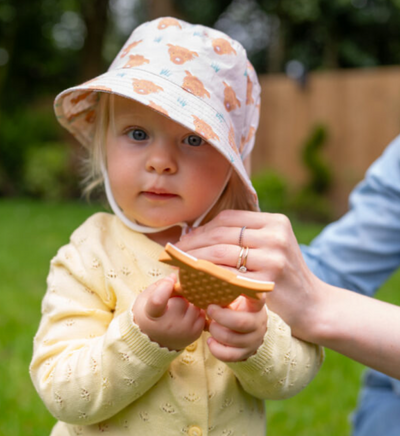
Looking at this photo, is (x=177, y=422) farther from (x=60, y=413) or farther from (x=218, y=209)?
(x=218, y=209)

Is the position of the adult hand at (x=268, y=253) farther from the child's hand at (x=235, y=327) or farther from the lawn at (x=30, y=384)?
the lawn at (x=30, y=384)

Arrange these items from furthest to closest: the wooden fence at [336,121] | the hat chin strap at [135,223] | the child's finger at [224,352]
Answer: the wooden fence at [336,121] < the hat chin strap at [135,223] < the child's finger at [224,352]

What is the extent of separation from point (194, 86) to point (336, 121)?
8499 millimetres

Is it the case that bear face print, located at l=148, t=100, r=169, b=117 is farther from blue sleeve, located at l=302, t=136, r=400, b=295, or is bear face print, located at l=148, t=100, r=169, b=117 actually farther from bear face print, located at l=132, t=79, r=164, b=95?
blue sleeve, located at l=302, t=136, r=400, b=295

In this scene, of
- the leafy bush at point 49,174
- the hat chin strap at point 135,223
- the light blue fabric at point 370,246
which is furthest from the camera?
the leafy bush at point 49,174

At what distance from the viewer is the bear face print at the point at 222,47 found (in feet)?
4.65

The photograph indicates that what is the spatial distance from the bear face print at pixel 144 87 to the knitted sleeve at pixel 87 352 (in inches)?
17.1

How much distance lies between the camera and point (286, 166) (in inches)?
402

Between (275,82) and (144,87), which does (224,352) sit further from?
(275,82)

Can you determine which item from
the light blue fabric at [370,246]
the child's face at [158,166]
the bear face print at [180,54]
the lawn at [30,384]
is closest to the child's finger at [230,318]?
the child's face at [158,166]

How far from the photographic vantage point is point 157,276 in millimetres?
1445

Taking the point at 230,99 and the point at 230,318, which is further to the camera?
the point at 230,99

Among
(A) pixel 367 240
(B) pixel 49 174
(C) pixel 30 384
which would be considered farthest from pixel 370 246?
(B) pixel 49 174

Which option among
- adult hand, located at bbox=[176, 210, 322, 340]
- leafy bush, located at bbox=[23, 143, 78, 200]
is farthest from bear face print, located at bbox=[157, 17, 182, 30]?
leafy bush, located at bbox=[23, 143, 78, 200]
